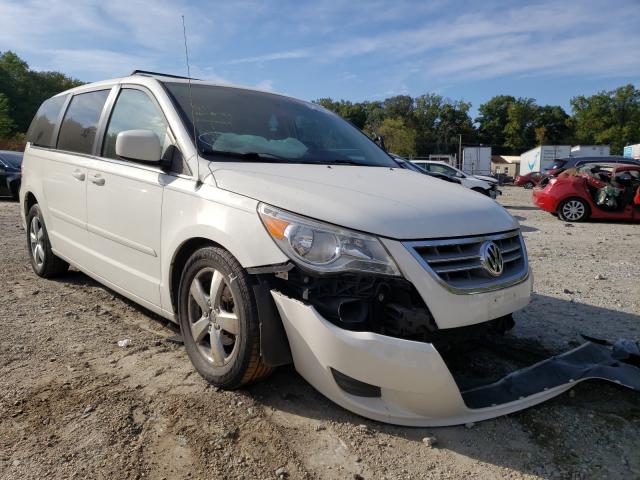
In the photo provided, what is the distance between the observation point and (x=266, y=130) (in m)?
3.36

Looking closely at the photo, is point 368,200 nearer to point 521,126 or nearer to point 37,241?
point 37,241

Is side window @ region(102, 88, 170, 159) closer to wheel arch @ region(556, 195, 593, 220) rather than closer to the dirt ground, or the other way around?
the dirt ground

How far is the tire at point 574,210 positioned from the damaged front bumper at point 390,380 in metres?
10.3

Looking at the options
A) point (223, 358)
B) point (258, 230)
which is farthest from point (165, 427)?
point (258, 230)

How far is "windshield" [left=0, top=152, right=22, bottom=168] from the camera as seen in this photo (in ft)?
48.9

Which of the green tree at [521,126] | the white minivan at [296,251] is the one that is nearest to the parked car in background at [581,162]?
the white minivan at [296,251]

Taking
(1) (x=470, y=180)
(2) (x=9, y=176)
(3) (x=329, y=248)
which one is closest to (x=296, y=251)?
(3) (x=329, y=248)

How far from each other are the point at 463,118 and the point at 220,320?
101023 millimetres

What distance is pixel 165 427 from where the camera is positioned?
7.91 feet

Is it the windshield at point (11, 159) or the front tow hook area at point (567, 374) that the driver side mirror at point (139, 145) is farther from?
the windshield at point (11, 159)

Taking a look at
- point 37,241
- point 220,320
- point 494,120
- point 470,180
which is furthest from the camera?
point 494,120

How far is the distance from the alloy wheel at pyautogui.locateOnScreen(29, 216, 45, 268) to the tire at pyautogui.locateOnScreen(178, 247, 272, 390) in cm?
282

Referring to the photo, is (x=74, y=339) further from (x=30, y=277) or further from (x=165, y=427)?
(x=30, y=277)

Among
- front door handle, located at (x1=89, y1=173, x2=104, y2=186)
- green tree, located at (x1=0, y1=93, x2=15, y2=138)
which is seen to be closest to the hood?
front door handle, located at (x1=89, y1=173, x2=104, y2=186)
